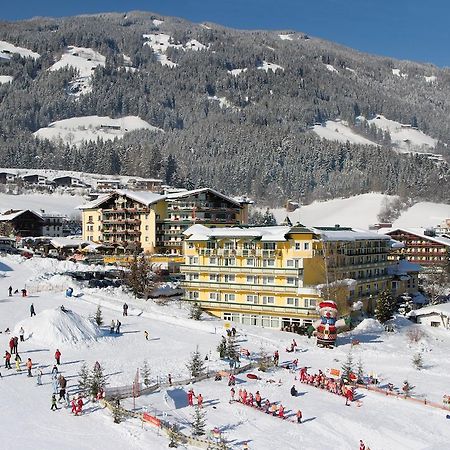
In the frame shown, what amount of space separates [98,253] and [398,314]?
41.6 meters

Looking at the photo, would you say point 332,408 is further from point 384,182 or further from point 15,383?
point 384,182

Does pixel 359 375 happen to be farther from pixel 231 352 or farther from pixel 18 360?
pixel 18 360

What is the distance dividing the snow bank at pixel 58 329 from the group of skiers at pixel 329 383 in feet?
41.9

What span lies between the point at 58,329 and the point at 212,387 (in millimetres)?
10578

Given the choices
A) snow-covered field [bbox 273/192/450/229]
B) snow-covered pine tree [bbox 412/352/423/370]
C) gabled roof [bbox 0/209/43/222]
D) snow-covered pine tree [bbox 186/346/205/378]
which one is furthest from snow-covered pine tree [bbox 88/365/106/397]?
snow-covered field [bbox 273/192/450/229]

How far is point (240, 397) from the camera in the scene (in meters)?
29.4

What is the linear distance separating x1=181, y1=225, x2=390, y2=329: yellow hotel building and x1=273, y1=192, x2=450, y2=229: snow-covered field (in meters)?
98.0

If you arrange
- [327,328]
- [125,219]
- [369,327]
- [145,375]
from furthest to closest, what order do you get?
[125,219] → [369,327] → [327,328] → [145,375]

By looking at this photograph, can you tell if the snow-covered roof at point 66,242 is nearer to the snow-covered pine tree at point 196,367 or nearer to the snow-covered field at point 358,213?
the snow-covered pine tree at point 196,367

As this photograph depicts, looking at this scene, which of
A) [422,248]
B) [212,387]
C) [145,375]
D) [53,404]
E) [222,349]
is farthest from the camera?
[422,248]

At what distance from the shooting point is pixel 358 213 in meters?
166

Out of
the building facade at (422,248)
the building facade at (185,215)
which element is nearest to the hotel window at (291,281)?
the building facade at (185,215)

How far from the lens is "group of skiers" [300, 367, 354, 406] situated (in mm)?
31089

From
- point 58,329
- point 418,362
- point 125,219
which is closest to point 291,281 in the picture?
point 418,362
